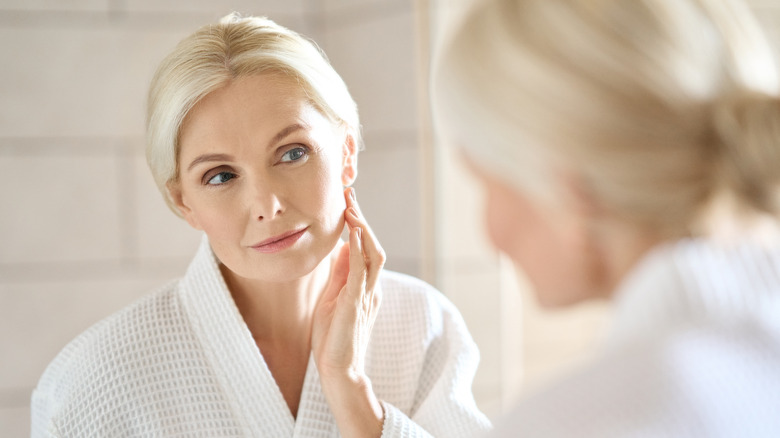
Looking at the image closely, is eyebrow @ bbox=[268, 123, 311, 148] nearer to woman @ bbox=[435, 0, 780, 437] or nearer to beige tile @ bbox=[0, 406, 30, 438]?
woman @ bbox=[435, 0, 780, 437]

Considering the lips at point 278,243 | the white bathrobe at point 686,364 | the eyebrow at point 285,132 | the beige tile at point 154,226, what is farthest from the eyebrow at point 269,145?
the beige tile at point 154,226

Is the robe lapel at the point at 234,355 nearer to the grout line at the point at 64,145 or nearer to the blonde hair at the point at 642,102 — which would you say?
the blonde hair at the point at 642,102

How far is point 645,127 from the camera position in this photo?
62 centimetres

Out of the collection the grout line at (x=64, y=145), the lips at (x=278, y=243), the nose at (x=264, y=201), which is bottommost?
the lips at (x=278, y=243)

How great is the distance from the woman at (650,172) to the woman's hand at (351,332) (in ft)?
1.56

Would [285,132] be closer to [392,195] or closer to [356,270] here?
[356,270]

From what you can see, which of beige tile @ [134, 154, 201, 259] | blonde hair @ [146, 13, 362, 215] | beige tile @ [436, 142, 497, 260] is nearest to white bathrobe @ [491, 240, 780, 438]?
blonde hair @ [146, 13, 362, 215]

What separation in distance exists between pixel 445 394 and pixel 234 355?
1.01 feet

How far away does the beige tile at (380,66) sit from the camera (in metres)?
1.85

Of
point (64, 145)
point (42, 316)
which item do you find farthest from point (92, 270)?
point (64, 145)

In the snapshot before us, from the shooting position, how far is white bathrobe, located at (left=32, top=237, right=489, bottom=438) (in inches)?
42.7

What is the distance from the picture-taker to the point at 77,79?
6.26 feet

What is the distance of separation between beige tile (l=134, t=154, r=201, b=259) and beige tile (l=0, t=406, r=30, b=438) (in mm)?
450

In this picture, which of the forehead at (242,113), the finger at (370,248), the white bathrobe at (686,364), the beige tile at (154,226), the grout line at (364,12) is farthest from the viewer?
the beige tile at (154,226)
